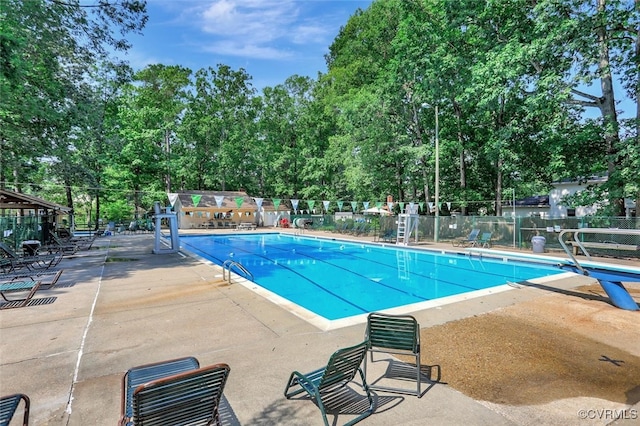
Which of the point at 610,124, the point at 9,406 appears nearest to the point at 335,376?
the point at 9,406

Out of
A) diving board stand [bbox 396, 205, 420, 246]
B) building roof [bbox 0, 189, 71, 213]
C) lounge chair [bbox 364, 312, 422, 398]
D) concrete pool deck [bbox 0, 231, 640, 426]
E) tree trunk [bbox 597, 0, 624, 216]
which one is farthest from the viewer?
diving board stand [bbox 396, 205, 420, 246]

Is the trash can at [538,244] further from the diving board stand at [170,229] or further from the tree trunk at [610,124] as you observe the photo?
the diving board stand at [170,229]

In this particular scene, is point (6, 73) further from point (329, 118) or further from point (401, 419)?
→ point (329, 118)

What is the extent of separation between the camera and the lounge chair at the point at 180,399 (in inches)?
78.7

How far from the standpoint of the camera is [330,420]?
2.81 m

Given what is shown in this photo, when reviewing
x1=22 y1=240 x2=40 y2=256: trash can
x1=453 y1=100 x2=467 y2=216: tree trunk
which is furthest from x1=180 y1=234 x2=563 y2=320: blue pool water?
x1=453 y1=100 x2=467 y2=216: tree trunk

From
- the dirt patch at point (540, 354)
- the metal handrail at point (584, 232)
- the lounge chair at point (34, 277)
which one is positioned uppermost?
the metal handrail at point (584, 232)

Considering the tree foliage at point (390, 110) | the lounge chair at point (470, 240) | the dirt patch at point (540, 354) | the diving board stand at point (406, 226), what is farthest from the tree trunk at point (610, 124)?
the dirt patch at point (540, 354)

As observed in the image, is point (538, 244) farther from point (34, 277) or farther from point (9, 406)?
point (34, 277)

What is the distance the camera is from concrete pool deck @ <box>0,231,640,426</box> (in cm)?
288

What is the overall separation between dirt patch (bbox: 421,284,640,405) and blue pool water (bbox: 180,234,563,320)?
2.79 m

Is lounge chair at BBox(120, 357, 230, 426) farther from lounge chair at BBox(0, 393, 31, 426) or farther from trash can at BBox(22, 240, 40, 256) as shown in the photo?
trash can at BBox(22, 240, 40, 256)

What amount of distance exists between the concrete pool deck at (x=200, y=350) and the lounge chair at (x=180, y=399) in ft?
2.00

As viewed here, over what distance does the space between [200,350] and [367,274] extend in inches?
314
